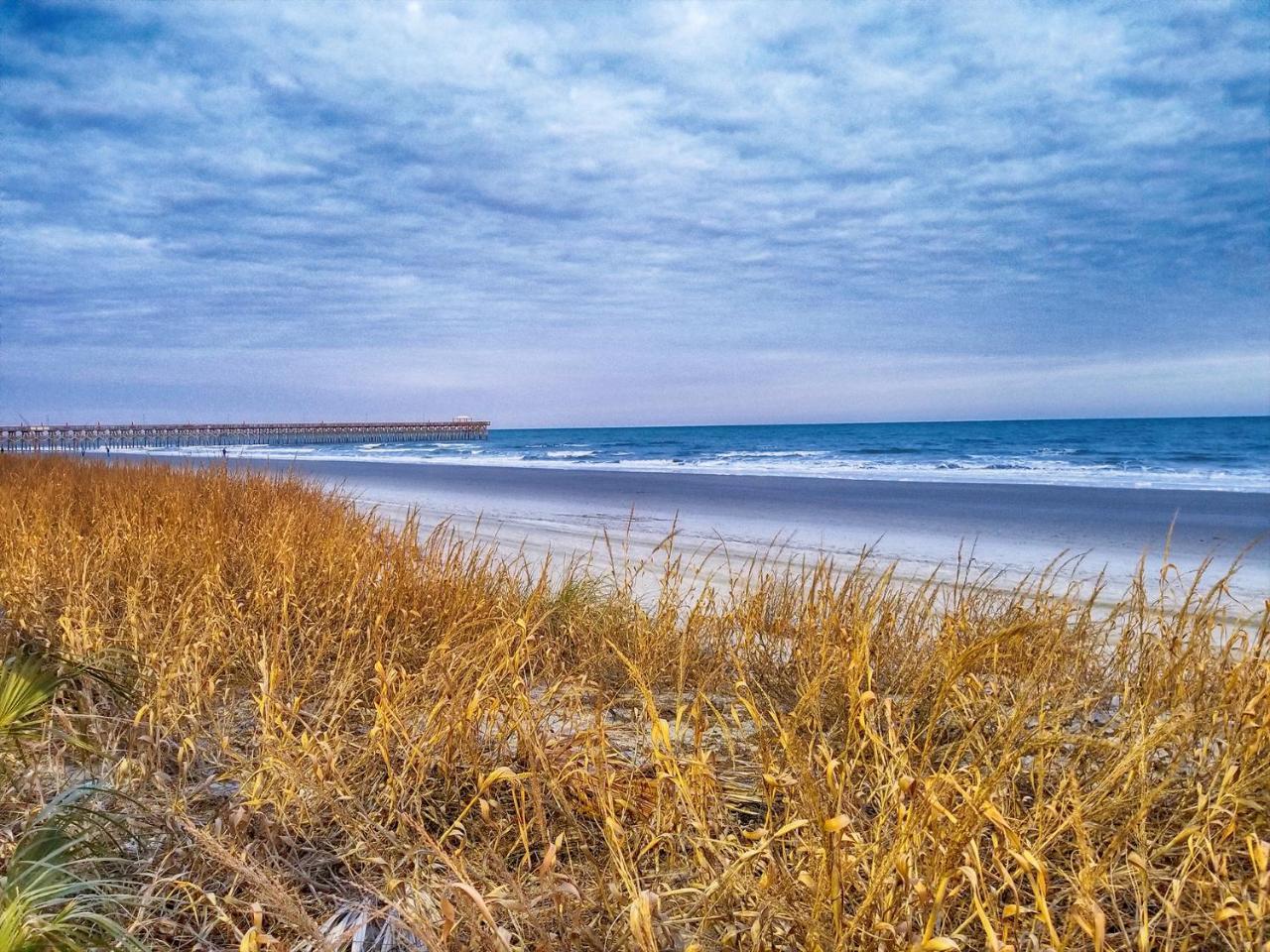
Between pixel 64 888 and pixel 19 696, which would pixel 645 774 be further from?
pixel 19 696

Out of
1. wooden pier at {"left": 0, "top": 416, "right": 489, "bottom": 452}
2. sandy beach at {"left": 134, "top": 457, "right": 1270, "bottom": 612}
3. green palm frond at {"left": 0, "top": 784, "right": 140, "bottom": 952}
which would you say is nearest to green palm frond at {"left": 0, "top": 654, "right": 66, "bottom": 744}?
green palm frond at {"left": 0, "top": 784, "right": 140, "bottom": 952}

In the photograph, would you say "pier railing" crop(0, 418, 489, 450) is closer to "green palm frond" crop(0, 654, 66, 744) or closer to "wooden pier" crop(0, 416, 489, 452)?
A: "wooden pier" crop(0, 416, 489, 452)

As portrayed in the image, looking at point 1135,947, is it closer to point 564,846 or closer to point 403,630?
point 564,846

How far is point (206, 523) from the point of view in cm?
620

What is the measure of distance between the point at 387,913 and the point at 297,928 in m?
0.24

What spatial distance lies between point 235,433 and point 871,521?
67.9 meters

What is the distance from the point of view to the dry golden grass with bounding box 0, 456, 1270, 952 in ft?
6.34

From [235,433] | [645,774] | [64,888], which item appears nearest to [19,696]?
[64,888]

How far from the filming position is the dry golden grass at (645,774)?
1933 millimetres

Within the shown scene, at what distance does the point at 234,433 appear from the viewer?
6856 centimetres

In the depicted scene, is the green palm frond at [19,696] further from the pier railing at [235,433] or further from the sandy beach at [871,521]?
the pier railing at [235,433]

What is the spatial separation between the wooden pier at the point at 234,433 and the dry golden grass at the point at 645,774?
5622 centimetres

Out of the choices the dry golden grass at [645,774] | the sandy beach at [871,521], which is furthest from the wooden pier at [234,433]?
the dry golden grass at [645,774]

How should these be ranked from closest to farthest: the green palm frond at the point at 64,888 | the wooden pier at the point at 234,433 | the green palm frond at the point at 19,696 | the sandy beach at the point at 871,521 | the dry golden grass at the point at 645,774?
the green palm frond at the point at 64,888 < the dry golden grass at the point at 645,774 < the green palm frond at the point at 19,696 < the sandy beach at the point at 871,521 < the wooden pier at the point at 234,433
